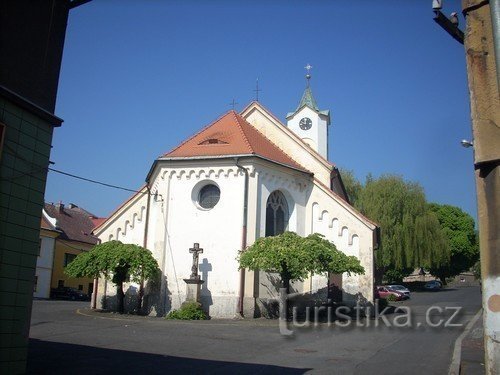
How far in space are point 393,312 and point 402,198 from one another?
19.6 metres

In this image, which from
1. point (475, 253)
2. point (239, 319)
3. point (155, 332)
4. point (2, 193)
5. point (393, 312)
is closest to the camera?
point (2, 193)

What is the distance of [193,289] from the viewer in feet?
71.0

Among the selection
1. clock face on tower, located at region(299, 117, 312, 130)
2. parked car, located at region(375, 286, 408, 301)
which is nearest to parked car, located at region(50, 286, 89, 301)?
clock face on tower, located at region(299, 117, 312, 130)

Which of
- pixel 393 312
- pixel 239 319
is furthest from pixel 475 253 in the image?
pixel 239 319

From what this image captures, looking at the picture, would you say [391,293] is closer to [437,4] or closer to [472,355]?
[472,355]

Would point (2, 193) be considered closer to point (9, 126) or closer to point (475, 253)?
point (9, 126)

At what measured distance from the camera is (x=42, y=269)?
4316cm

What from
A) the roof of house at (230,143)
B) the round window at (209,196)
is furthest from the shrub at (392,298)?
the round window at (209,196)

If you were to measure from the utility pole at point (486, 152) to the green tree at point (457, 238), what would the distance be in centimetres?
5667

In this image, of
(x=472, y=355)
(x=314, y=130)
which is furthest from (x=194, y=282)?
(x=314, y=130)

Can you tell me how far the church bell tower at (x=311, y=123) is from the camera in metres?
36.5

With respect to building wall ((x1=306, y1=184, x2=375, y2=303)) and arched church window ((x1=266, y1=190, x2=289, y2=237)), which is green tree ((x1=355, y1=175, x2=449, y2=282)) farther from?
arched church window ((x1=266, y1=190, x2=289, y2=237))

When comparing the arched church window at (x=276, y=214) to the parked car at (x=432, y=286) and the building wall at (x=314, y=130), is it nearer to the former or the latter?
the building wall at (x=314, y=130)

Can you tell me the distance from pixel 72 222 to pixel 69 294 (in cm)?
1065
